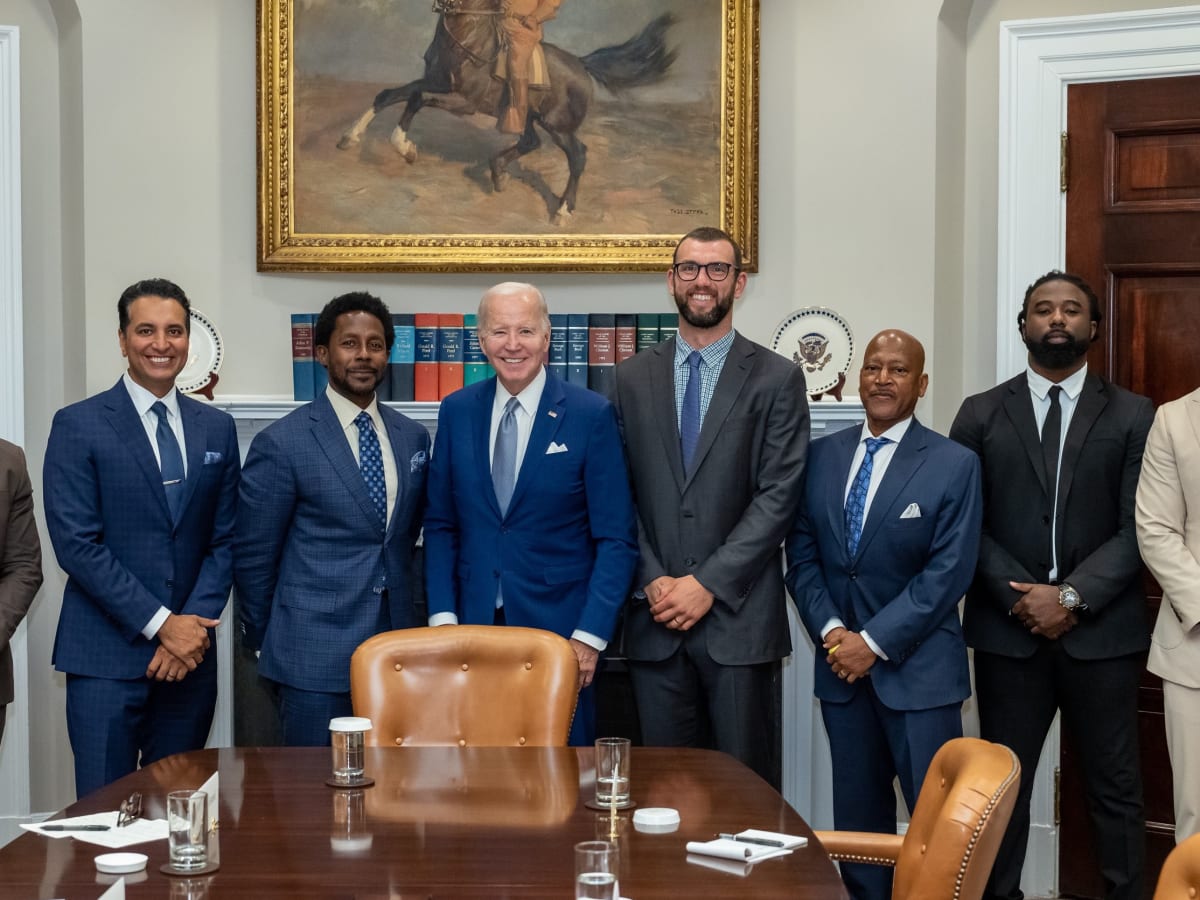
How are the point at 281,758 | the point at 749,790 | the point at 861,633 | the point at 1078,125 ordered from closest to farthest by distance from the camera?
the point at 749,790 → the point at 281,758 → the point at 861,633 → the point at 1078,125

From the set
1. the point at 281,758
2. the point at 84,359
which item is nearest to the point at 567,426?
the point at 281,758

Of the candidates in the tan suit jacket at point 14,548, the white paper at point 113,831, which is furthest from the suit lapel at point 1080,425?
the tan suit jacket at point 14,548

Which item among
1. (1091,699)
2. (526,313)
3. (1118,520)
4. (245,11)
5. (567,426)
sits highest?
(245,11)

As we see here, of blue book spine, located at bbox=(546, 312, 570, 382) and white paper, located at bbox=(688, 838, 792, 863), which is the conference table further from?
blue book spine, located at bbox=(546, 312, 570, 382)

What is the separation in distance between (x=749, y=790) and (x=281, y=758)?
90 centimetres

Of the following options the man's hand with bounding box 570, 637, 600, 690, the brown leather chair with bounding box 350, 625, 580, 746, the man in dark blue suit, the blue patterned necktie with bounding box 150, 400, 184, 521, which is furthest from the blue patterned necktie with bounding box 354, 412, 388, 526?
the brown leather chair with bounding box 350, 625, 580, 746

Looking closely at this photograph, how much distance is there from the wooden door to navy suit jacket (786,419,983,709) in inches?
46.7

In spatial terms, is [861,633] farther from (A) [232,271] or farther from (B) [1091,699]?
(A) [232,271]

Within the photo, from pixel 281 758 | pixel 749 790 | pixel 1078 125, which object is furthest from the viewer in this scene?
pixel 1078 125

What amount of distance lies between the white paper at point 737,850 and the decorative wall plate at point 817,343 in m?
2.74

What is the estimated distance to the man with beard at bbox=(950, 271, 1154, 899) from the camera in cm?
365

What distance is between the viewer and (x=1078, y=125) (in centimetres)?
454

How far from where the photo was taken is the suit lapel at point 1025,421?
3.74m

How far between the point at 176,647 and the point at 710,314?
65.2 inches
